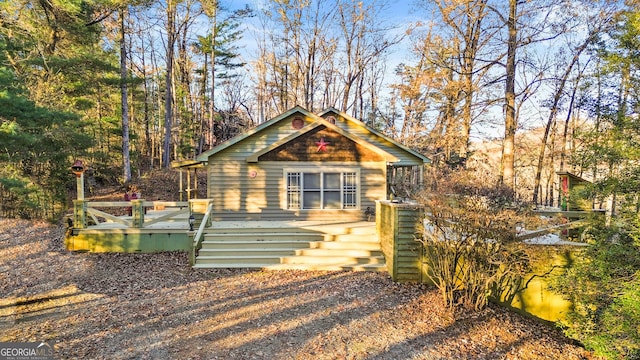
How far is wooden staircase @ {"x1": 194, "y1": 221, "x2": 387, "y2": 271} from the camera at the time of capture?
8.18 m

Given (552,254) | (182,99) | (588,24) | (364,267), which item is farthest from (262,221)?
(182,99)

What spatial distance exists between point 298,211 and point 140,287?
19.3ft

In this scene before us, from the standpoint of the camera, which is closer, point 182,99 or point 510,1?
point 510,1

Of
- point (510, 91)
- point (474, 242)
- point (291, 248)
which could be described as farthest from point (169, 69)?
point (474, 242)

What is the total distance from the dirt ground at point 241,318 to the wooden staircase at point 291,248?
393 mm

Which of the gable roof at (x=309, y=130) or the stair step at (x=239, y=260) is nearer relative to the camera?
the stair step at (x=239, y=260)

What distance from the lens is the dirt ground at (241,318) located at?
4.70 m

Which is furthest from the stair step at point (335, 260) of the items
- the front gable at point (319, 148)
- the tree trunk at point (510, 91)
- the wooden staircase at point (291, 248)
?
the tree trunk at point (510, 91)

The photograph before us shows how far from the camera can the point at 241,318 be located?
554 cm

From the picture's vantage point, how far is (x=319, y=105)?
29.0 meters

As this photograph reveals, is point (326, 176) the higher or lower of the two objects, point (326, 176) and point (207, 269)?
the higher

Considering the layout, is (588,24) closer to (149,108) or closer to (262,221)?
(262,221)

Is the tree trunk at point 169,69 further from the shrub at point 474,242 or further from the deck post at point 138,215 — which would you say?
the shrub at point 474,242

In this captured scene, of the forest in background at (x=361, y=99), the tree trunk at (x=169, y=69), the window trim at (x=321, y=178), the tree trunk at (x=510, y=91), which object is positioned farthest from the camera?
the tree trunk at (x=169, y=69)
